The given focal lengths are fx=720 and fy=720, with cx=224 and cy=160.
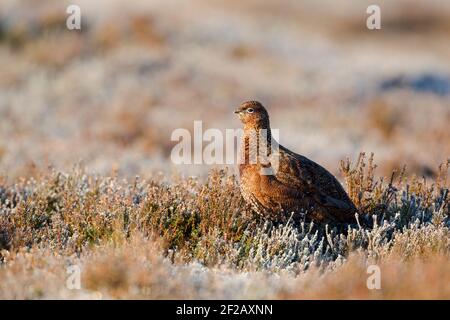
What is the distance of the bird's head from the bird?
1.04ft

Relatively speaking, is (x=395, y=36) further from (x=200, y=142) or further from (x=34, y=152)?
(x=34, y=152)

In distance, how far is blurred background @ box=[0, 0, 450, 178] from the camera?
12797 millimetres

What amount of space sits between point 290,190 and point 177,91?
11.3m

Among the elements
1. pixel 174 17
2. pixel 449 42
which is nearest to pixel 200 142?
pixel 174 17

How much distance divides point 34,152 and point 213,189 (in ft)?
19.0

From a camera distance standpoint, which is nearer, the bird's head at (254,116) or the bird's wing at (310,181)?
the bird's wing at (310,181)

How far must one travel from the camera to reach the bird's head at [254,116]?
669cm

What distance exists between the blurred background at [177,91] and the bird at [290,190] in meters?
3.54
